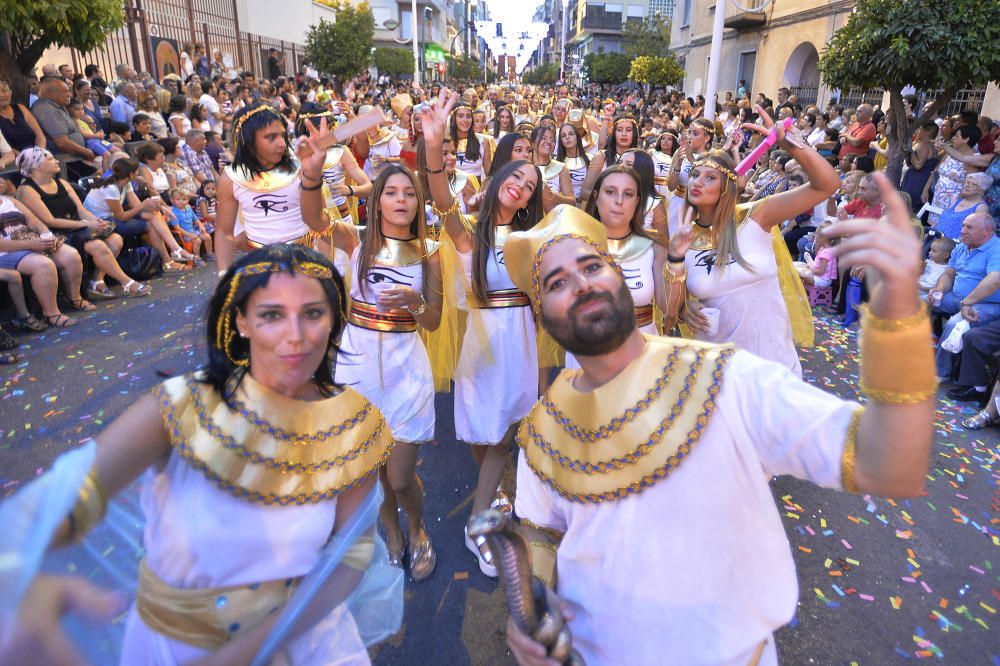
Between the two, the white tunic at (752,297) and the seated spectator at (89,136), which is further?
the seated spectator at (89,136)

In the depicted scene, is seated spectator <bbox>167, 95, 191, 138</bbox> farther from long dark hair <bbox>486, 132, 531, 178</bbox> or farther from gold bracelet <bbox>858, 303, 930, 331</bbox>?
gold bracelet <bbox>858, 303, 930, 331</bbox>

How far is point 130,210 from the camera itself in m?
8.70

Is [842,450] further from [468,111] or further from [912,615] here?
[468,111]

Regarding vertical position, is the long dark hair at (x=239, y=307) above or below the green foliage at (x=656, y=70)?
below

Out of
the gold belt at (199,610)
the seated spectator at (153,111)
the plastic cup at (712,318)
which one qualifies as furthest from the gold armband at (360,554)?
the seated spectator at (153,111)

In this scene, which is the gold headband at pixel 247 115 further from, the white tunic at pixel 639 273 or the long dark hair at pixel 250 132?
the white tunic at pixel 639 273

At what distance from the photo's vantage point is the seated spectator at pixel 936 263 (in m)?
6.44

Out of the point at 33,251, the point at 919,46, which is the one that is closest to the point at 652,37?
the point at 919,46

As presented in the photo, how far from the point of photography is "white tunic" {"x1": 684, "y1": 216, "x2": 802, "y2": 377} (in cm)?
356

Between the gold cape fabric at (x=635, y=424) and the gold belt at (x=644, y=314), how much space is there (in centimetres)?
210

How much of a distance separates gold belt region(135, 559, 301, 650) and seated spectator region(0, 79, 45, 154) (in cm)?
921

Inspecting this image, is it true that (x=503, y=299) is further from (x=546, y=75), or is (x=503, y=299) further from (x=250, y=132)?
(x=546, y=75)

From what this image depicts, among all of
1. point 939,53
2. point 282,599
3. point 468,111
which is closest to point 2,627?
point 282,599

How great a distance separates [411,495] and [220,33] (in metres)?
28.1
